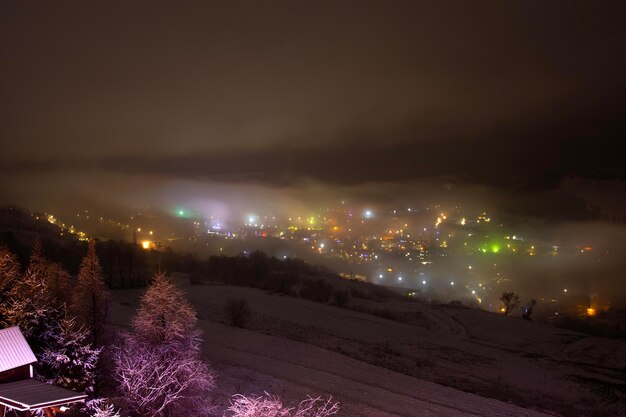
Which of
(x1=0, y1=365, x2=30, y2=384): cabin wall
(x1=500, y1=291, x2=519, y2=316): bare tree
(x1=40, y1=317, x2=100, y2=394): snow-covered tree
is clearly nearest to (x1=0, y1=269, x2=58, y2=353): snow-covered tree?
(x1=40, y1=317, x2=100, y2=394): snow-covered tree

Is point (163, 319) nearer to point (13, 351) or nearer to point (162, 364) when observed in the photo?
point (162, 364)

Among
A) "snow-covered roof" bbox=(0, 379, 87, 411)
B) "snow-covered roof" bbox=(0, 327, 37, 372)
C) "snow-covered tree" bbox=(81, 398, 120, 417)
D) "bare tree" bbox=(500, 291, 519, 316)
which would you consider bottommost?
"bare tree" bbox=(500, 291, 519, 316)

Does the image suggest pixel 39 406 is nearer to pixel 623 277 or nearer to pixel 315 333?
pixel 315 333

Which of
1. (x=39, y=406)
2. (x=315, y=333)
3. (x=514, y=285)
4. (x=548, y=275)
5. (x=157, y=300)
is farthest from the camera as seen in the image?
(x=548, y=275)

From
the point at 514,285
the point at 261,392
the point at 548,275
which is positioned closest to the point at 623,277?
the point at 548,275

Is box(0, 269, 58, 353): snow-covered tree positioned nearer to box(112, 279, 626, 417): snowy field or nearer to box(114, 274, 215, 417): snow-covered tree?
box(114, 274, 215, 417): snow-covered tree

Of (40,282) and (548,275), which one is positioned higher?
(40,282)

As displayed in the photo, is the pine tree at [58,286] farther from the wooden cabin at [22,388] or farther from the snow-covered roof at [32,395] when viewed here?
the snow-covered roof at [32,395]
